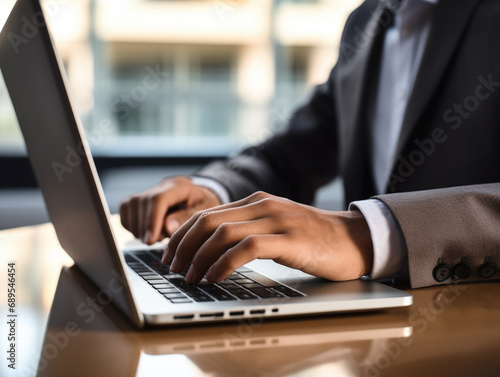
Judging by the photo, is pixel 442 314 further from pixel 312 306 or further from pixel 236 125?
pixel 236 125

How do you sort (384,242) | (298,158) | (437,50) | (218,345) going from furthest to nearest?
(298,158), (437,50), (384,242), (218,345)

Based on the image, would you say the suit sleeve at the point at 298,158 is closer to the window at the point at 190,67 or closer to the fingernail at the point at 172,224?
the fingernail at the point at 172,224

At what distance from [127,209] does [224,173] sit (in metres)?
0.35

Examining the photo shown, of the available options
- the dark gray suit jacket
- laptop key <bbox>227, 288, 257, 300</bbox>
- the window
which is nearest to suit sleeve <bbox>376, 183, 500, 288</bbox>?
the dark gray suit jacket

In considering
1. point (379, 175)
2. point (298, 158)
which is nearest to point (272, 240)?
point (379, 175)

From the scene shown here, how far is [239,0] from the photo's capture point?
5.52 m

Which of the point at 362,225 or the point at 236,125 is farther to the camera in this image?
the point at 236,125

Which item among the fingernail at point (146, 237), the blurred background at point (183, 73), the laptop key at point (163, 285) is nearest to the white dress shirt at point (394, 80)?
the fingernail at point (146, 237)

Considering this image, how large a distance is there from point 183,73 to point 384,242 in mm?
5107

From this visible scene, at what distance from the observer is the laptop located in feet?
1.82

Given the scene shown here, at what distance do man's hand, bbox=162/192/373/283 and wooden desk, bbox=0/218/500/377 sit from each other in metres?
0.09

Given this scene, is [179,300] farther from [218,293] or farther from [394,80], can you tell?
[394,80]

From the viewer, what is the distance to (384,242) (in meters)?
0.76

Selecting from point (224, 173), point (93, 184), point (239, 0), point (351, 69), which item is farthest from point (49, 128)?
point (239, 0)
